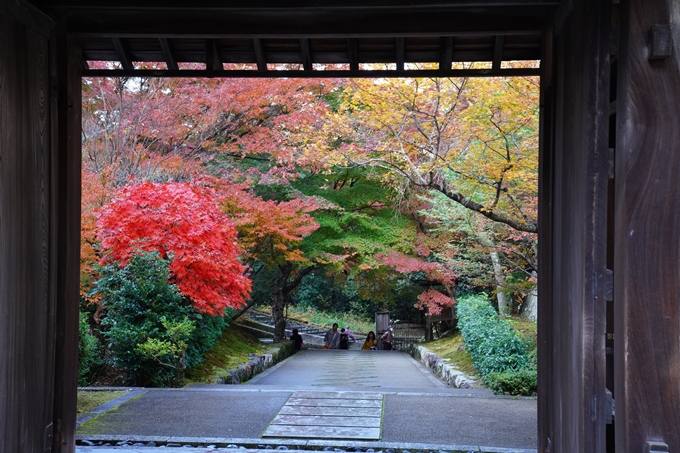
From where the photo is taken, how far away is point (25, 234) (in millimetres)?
3594

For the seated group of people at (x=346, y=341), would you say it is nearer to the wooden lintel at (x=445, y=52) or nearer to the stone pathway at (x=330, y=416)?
the stone pathway at (x=330, y=416)

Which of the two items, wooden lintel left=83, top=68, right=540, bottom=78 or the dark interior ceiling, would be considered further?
wooden lintel left=83, top=68, right=540, bottom=78

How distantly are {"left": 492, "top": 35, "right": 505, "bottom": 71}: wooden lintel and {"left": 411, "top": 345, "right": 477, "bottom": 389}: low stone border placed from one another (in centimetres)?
614

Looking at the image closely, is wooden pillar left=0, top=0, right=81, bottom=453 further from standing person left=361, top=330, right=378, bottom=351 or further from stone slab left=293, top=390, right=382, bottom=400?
standing person left=361, top=330, right=378, bottom=351

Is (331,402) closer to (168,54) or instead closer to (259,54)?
(259,54)

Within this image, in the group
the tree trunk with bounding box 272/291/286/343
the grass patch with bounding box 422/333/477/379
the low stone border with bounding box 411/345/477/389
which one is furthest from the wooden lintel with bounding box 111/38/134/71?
the tree trunk with bounding box 272/291/286/343

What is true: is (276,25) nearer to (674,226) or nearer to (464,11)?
(464,11)

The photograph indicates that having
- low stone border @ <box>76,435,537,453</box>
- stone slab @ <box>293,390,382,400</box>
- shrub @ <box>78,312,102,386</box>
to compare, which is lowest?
stone slab @ <box>293,390,382,400</box>

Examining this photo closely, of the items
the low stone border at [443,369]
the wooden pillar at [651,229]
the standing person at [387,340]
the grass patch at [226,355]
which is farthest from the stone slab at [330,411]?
the standing person at [387,340]

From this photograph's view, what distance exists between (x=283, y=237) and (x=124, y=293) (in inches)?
182

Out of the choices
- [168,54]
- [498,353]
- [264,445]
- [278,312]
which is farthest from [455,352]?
[168,54]

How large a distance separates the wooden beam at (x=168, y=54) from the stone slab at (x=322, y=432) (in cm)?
350

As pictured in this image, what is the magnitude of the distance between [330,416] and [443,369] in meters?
5.93

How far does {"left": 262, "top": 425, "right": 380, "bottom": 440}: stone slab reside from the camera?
6.29m
